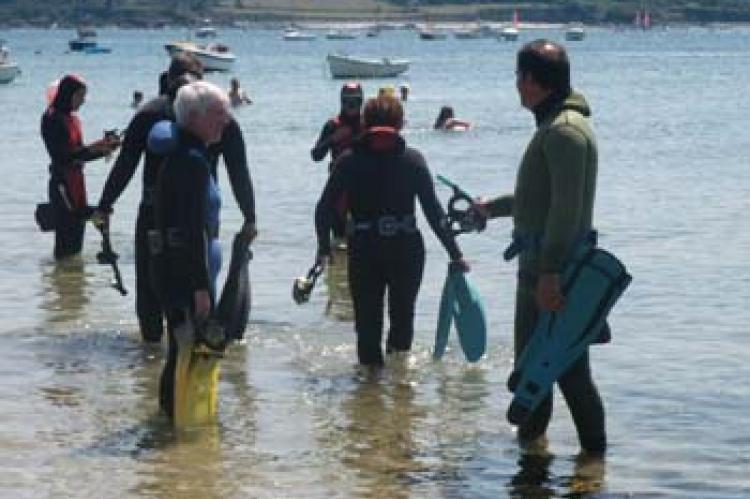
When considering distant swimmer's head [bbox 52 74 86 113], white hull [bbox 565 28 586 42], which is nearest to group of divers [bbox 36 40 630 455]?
distant swimmer's head [bbox 52 74 86 113]

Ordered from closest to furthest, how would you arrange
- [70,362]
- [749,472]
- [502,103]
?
[749,472] < [70,362] < [502,103]

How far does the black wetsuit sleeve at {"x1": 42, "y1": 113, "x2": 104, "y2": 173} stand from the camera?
52.3 feet

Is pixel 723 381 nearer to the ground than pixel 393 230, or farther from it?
nearer to the ground

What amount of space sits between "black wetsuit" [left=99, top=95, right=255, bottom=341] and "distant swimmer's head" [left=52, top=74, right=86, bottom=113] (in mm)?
3520

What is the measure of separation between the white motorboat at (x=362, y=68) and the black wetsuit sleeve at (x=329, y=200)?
70.4m

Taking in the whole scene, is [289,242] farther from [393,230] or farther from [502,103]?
[502,103]

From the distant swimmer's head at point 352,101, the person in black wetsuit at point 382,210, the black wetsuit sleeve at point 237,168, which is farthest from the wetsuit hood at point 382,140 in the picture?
the distant swimmer's head at point 352,101

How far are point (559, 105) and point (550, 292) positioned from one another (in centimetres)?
82

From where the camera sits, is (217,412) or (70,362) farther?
(70,362)

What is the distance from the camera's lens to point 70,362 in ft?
39.8

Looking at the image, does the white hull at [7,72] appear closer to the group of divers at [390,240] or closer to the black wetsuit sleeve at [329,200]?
the group of divers at [390,240]

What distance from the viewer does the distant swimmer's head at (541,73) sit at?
877cm

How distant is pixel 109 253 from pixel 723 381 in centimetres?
383

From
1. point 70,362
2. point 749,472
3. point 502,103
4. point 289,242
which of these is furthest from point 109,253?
point 502,103
